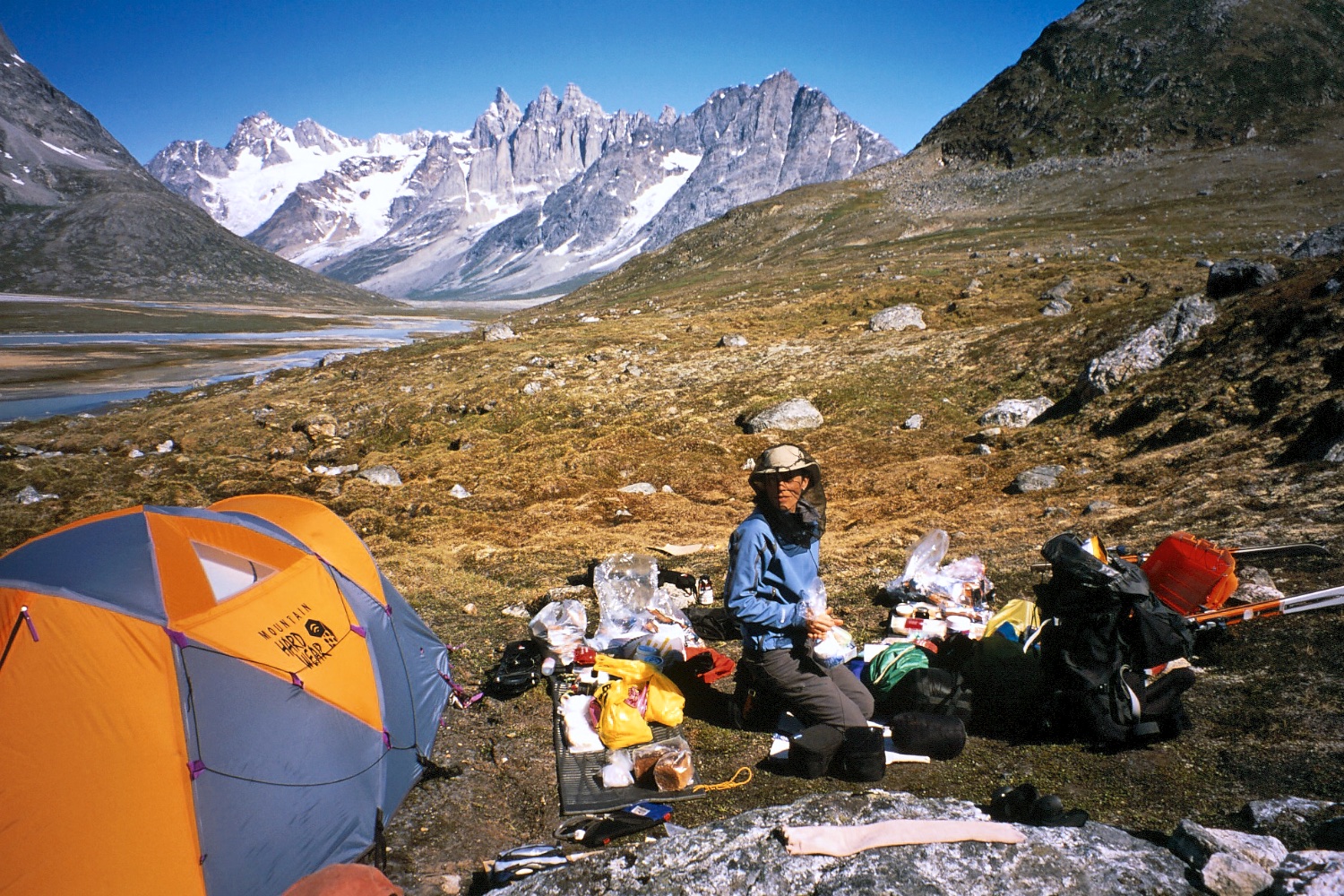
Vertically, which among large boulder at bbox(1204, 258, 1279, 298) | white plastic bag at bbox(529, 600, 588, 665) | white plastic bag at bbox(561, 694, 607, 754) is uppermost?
large boulder at bbox(1204, 258, 1279, 298)

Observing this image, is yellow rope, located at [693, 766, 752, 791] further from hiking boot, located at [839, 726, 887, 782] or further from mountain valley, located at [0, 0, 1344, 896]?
hiking boot, located at [839, 726, 887, 782]

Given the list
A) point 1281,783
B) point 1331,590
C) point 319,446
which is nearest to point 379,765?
point 1281,783

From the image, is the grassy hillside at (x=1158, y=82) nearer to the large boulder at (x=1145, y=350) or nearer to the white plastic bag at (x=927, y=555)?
the large boulder at (x=1145, y=350)

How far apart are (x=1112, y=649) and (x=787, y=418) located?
15103 millimetres

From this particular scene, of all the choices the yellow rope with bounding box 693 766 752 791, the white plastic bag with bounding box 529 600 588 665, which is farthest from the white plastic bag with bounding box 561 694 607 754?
the yellow rope with bounding box 693 766 752 791

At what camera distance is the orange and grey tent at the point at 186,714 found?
14.3 feet

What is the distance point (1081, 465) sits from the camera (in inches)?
523

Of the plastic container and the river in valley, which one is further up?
the river in valley

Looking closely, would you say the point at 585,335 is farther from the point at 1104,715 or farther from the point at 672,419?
the point at 1104,715

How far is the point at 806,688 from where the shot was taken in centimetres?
553

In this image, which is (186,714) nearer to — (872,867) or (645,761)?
(645,761)

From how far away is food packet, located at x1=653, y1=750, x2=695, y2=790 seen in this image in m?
5.54

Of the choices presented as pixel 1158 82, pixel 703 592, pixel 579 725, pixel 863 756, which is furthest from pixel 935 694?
pixel 1158 82

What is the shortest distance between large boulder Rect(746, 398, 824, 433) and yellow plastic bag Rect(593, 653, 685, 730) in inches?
533
